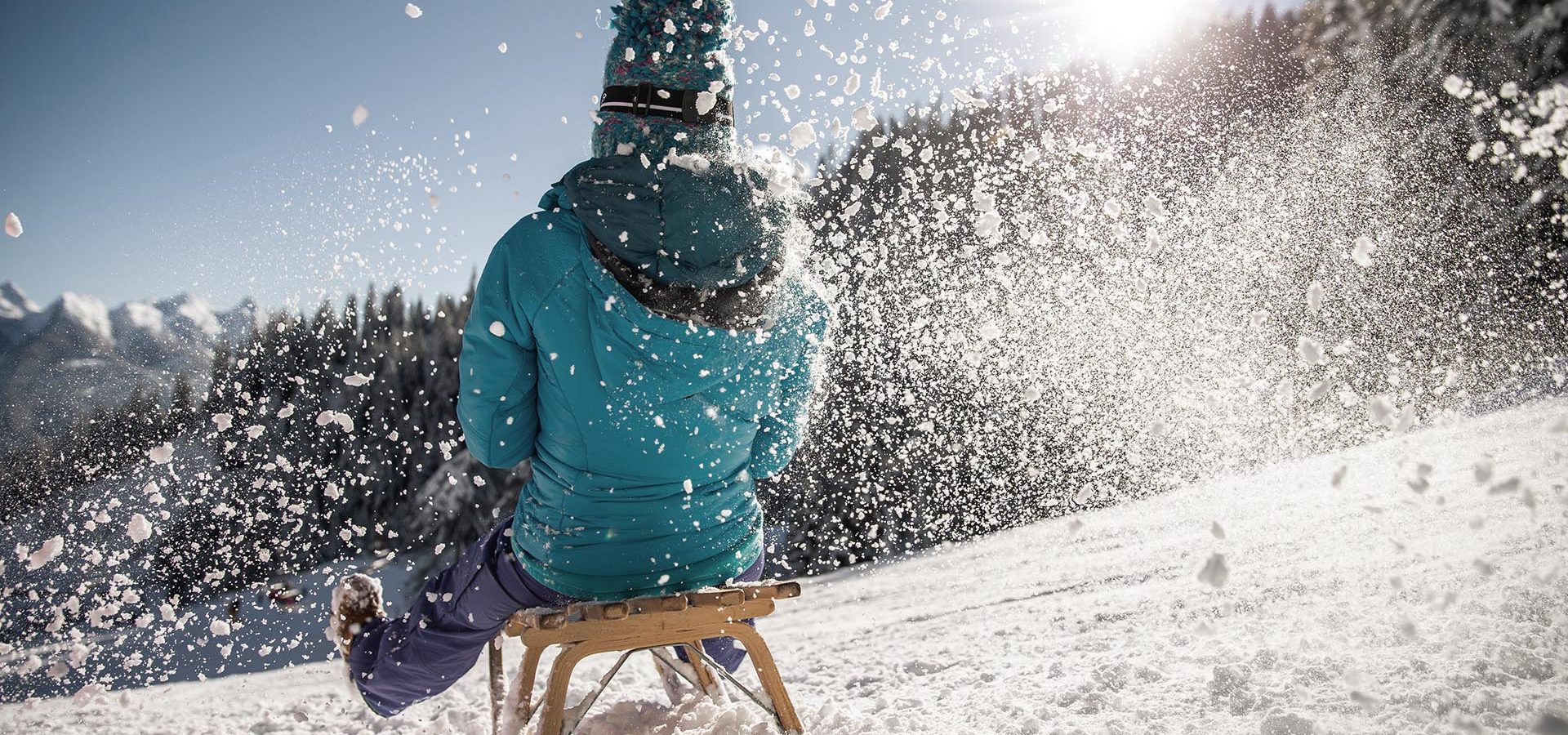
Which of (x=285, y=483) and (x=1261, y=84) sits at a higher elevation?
(x=1261, y=84)

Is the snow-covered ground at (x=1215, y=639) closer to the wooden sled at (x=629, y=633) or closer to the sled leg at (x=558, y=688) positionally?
the wooden sled at (x=629, y=633)

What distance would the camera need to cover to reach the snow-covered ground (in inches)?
65.3

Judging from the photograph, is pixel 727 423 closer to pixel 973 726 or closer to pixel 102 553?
pixel 973 726

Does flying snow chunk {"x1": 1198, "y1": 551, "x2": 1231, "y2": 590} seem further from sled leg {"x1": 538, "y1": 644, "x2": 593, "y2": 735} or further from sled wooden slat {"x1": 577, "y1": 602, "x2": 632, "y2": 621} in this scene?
sled leg {"x1": 538, "y1": 644, "x2": 593, "y2": 735}

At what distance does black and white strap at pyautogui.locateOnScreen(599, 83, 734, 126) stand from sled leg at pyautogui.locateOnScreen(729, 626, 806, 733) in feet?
3.67

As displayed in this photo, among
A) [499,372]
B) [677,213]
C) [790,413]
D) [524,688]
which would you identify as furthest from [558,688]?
[677,213]

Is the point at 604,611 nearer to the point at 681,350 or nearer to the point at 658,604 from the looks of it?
the point at 658,604

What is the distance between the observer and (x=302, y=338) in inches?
388

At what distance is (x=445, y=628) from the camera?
6.56 ft

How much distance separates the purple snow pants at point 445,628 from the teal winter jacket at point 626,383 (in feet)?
0.32

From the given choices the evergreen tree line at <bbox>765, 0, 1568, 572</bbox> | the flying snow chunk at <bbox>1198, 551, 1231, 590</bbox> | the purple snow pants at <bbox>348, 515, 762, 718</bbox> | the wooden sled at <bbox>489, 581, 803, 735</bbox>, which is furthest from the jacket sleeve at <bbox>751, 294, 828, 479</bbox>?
the evergreen tree line at <bbox>765, 0, 1568, 572</bbox>

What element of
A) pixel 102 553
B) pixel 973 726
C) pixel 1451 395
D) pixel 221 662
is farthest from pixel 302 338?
pixel 1451 395

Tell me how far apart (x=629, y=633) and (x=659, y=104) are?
3.68 ft

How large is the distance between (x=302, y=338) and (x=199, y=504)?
2593 millimetres
